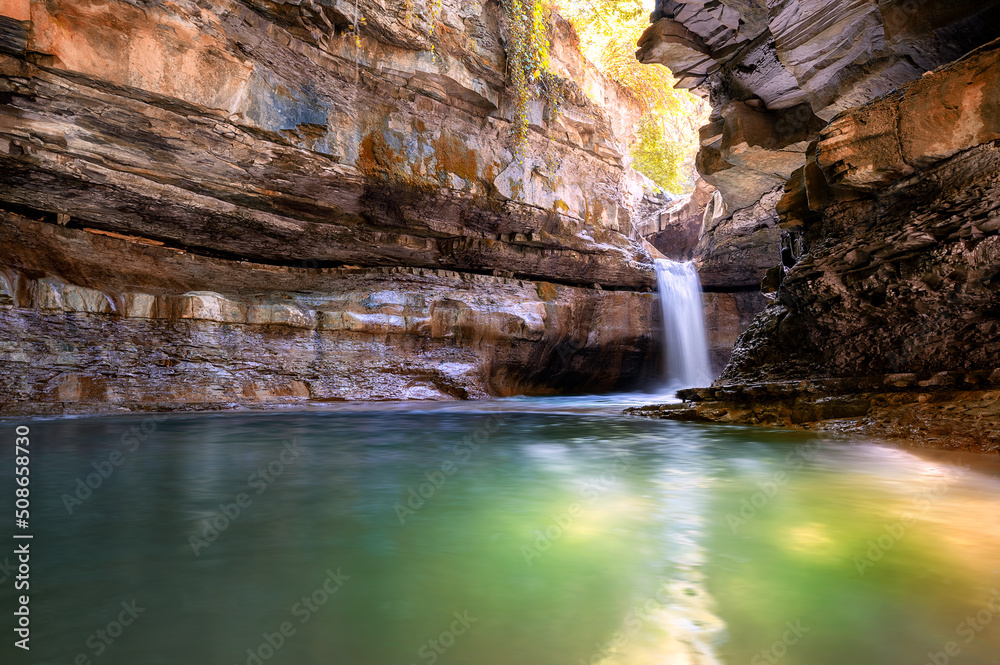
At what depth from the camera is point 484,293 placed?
12375 mm

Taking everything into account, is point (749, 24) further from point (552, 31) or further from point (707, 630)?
point (707, 630)

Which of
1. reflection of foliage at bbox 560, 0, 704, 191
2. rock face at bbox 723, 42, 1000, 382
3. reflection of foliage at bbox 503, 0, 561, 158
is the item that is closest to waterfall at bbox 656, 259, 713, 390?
reflection of foliage at bbox 503, 0, 561, 158

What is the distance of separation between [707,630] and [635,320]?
13141 millimetres

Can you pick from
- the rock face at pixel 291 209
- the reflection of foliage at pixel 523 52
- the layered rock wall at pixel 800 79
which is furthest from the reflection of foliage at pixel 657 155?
the reflection of foliage at pixel 523 52

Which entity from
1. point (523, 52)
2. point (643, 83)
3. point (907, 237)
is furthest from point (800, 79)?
point (643, 83)

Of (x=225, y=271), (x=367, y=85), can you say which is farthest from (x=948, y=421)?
(x=225, y=271)

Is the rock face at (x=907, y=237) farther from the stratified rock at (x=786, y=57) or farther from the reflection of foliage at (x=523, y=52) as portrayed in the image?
the reflection of foliage at (x=523, y=52)

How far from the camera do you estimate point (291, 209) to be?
33.4 feet

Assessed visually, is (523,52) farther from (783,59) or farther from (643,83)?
(643,83)

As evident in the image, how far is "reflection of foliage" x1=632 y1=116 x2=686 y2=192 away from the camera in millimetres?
18609

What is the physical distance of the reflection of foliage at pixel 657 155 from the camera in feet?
61.1

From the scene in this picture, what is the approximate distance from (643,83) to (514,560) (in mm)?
18196

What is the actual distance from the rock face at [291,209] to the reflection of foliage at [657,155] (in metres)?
5.32

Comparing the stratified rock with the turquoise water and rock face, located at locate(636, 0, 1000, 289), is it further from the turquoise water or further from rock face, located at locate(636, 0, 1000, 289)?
the turquoise water
